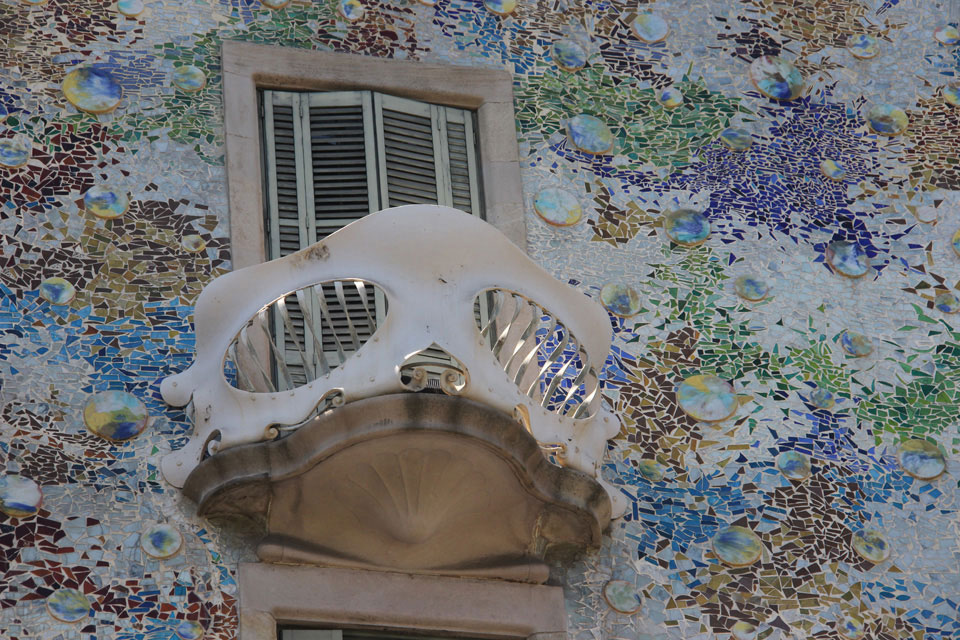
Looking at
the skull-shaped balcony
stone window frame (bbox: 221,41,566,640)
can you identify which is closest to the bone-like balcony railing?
the skull-shaped balcony

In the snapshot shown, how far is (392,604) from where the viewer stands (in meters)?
8.59

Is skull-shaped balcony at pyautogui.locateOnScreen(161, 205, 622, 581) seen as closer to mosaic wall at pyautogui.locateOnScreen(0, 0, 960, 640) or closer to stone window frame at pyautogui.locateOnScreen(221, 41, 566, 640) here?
stone window frame at pyautogui.locateOnScreen(221, 41, 566, 640)

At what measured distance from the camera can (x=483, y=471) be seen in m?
8.66

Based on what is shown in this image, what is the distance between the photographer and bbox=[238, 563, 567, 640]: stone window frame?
8.51m

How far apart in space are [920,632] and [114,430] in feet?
10.9

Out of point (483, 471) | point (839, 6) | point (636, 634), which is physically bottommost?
point (636, 634)

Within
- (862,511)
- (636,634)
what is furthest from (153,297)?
(862,511)

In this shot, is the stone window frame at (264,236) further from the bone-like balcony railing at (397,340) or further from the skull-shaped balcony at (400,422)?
the bone-like balcony railing at (397,340)

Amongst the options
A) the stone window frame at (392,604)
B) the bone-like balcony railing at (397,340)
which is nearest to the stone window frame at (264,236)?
the stone window frame at (392,604)

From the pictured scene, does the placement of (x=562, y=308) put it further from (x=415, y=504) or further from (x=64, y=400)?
(x=64, y=400)

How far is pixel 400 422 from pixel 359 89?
225cm

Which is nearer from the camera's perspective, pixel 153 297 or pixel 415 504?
pixel 415 504

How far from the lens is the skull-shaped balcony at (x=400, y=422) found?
8.49m

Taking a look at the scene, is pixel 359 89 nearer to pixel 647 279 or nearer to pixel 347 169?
pixel 347 169
